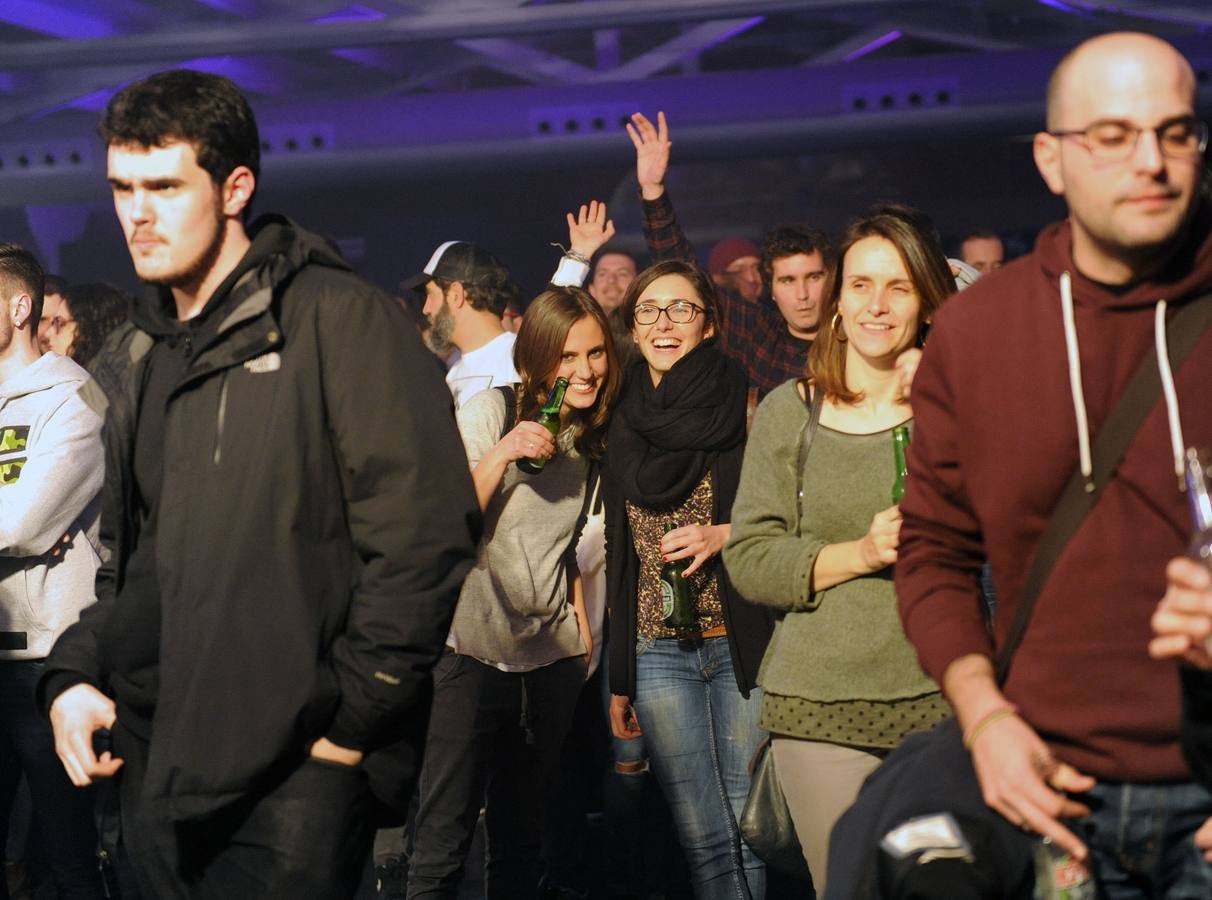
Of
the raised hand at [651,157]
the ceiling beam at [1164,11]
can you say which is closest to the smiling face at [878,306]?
the raised hand at [651,157]

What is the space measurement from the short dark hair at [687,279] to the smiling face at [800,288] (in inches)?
31.7

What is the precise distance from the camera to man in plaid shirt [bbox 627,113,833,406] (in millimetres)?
5754

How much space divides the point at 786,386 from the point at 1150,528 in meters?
1.66

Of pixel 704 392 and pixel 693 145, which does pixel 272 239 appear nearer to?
pixel 704 392

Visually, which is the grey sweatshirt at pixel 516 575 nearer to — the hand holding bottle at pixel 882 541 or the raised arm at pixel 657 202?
the raised arm at pixel 657 202

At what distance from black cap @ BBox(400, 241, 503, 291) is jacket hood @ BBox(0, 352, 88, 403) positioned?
5.47 ft

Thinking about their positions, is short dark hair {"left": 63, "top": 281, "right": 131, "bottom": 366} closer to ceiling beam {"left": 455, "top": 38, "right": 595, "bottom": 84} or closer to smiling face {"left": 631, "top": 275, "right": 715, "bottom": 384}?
smiling face {"left": 631, "top": 275, "right": 715, "bottom": 384}

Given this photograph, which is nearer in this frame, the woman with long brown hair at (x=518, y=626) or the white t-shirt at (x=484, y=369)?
the woman with long brown hair at (x=518, y=626)

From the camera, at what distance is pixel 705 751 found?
4.51 meters

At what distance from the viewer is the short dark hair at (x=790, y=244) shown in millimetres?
5852

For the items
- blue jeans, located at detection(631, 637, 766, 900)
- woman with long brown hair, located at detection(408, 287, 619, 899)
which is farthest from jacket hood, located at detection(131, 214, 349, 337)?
blue jeans, located at detection(631, 637, 766, 900)

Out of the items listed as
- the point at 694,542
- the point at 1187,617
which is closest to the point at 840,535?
the point at 694,542

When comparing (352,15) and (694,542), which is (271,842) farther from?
(352,15)

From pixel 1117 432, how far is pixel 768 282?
158 inches
